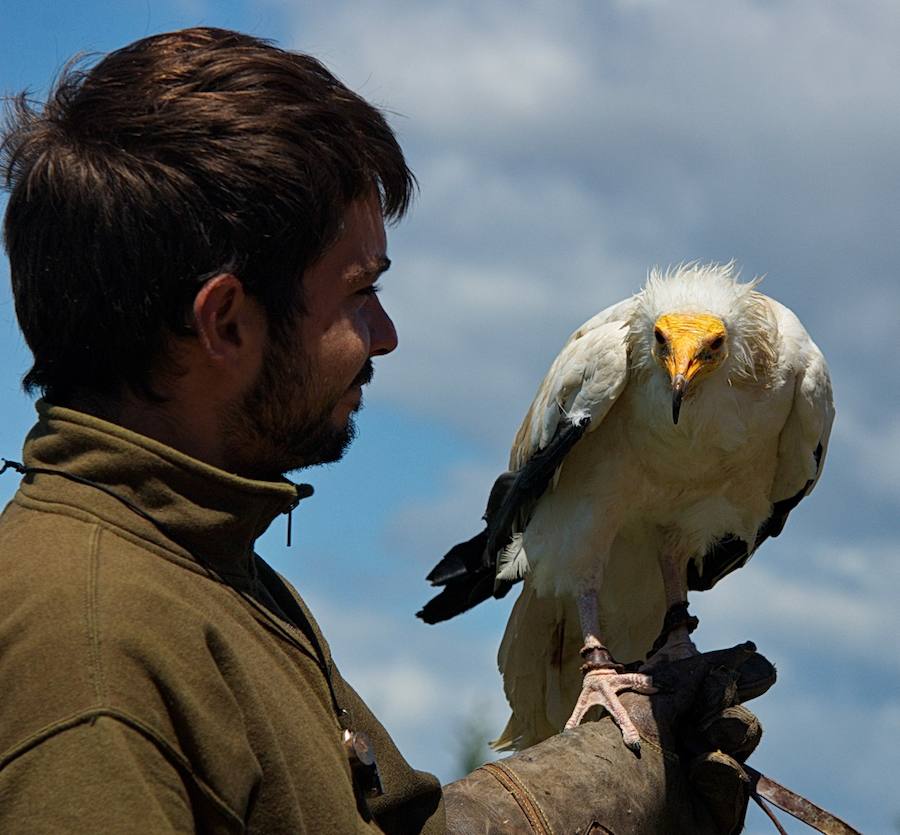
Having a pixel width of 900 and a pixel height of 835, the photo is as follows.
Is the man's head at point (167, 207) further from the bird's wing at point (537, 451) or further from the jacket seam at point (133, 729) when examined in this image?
the bird's wing at point (537, 451)

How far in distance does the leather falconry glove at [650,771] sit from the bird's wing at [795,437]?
1.63m

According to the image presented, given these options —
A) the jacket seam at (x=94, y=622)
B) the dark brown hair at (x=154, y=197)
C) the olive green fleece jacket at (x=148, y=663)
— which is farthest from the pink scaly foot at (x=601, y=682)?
the jacket seam at (x=94, y=622)

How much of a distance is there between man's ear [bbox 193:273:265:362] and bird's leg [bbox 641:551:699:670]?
11.3 ft

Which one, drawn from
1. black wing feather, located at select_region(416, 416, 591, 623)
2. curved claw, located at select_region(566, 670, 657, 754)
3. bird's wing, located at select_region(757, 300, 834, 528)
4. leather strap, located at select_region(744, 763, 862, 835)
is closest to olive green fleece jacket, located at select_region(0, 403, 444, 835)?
leather strap, located at select_region(744, 763, 862, 835)

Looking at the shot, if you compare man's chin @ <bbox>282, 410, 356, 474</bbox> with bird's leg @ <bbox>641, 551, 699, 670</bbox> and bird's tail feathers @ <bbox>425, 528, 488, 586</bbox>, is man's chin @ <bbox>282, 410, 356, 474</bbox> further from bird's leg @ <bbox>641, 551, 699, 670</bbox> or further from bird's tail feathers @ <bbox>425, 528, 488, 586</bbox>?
bird's tail feathers @ <bbox>425, 528, 488, 586</bbox>

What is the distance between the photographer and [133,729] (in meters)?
1.63

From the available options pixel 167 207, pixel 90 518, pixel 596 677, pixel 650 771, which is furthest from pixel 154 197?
pixel 596 677

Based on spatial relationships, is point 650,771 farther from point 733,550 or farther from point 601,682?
point 733,550

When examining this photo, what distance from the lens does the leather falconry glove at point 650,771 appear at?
3.22 meters

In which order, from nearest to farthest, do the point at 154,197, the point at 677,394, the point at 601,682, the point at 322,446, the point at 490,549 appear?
the point at 154,197
the point at 322,446
the point at 601,682
the point at 677,394
the point at 490,549

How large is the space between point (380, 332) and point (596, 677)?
11.1 ft

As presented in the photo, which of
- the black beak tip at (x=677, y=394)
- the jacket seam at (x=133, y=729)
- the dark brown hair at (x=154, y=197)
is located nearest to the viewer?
the jacket seam at (x=133, y=729)

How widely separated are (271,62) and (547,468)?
4.07m

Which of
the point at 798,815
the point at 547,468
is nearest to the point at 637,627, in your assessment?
the point at 547,468
